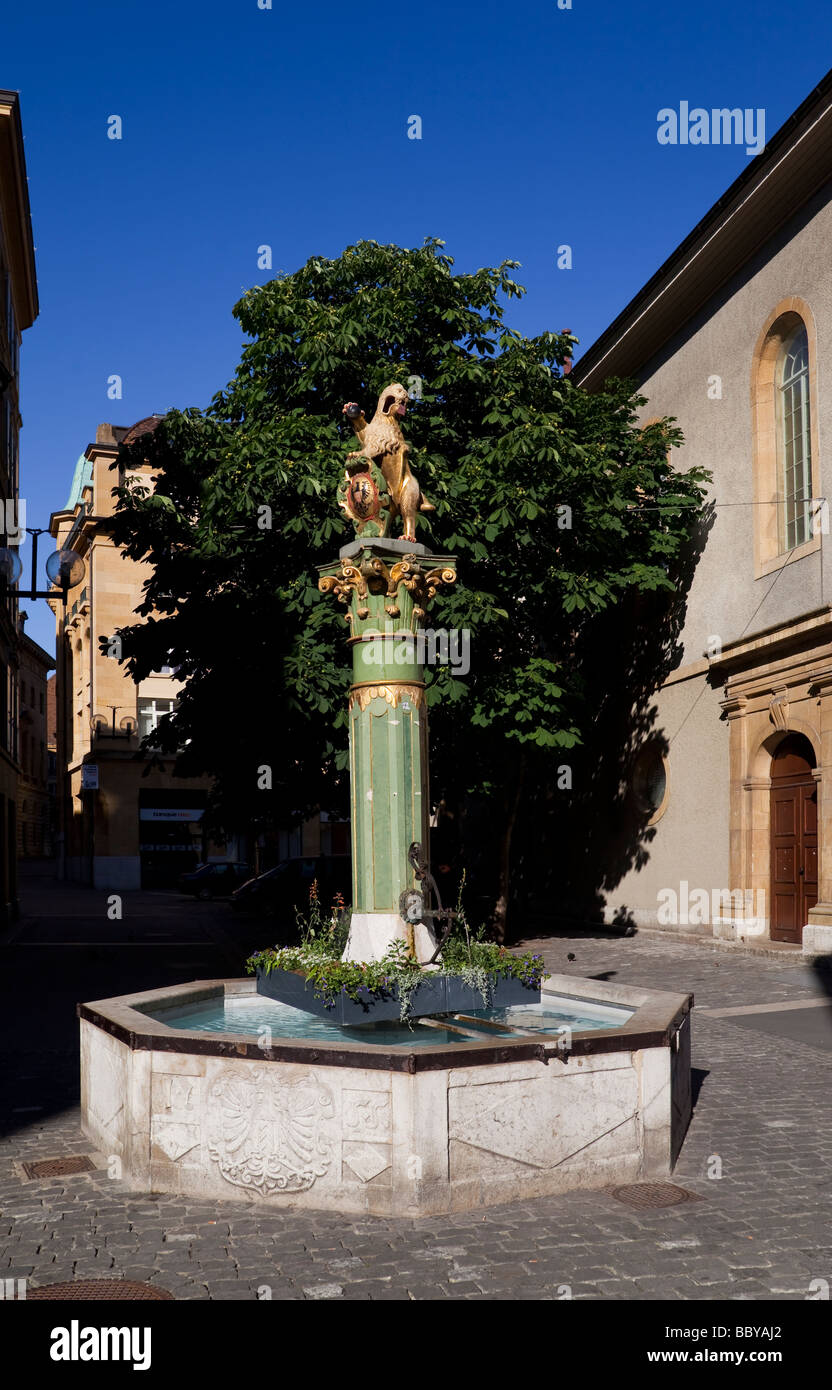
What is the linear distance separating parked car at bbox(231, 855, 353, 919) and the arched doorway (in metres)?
11.3

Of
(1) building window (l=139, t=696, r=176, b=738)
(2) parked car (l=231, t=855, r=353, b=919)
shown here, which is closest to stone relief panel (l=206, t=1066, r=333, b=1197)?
(2) parked car (l=231, t=855, r=353, b=919)

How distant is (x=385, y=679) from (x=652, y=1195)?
420 centimetres

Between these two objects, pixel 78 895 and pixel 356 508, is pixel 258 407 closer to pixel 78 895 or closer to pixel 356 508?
pixel 356 508

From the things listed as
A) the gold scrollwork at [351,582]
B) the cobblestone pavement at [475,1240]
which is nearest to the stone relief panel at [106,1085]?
the cobblestone pavement at [475,1240]

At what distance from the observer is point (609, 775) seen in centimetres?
2638

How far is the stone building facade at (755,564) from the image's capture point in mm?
18109

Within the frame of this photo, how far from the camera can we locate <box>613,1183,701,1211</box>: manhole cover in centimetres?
622

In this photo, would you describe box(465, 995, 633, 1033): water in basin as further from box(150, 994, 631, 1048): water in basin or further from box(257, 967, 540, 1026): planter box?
box(257, 967, 540, 1026): planter box

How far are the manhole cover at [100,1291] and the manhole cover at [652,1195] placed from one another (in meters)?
2.51

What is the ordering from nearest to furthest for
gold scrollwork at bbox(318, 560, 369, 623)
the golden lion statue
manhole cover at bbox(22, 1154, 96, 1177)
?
→ manhole cover at bbox(22, 1154, 96, 1177), gold scrollwork at bbox(318, 560, 369, 623), the golden lion statue

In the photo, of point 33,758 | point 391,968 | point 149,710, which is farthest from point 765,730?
point 33,758

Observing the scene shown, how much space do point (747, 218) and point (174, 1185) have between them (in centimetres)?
1837

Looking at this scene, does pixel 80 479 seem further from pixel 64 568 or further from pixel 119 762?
pixel 64 568
